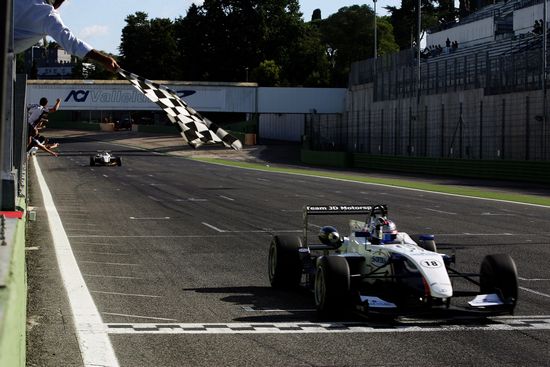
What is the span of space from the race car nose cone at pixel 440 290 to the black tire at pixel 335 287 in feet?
2.83

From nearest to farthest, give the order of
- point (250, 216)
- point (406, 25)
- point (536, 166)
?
point (250, 216) < point (536, 166) < point (406, 25)

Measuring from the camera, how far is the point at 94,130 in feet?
441

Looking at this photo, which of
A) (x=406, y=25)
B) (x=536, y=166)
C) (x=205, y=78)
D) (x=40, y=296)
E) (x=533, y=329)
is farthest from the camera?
(x=406, y=25)

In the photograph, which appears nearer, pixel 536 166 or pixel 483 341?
pixel 483 341

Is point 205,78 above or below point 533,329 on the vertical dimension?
above

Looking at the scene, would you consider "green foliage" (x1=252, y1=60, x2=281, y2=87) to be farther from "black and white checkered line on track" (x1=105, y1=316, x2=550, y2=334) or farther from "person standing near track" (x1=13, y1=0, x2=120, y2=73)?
"person standing near track" (x1=13, y1=0, x2=120, y2=73)

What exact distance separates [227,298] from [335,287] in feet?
6.66

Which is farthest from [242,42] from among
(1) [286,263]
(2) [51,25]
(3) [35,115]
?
(2) [51,25]

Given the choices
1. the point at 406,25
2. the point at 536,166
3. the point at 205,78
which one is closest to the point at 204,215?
the point at 536,166

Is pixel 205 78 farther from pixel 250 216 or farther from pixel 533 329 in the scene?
pixel 533 329

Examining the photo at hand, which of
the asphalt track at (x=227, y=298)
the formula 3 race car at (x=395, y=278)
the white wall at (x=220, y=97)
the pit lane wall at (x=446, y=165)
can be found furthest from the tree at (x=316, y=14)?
the formula 3 race car at (x=395, y=278)

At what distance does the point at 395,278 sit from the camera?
1023 cm

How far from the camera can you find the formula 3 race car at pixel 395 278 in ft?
32.0

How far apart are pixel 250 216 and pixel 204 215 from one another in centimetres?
118
